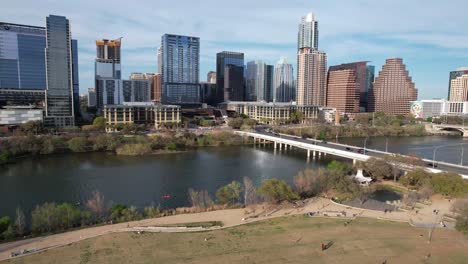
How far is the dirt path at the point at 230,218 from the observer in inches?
703

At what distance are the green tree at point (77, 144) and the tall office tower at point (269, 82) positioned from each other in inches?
4753

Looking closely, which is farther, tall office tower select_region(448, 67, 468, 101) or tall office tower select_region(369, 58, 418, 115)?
tall office tower select_region(448, 67, 468, 101)

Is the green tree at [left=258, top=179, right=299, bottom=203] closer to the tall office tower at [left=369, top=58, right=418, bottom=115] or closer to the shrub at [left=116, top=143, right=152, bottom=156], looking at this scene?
the shrub at [left=116, top=143, right=152, bottom=156]

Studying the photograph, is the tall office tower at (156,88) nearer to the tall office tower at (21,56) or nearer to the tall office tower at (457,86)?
the tall office tower at (21,56)

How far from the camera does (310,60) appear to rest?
113 metres

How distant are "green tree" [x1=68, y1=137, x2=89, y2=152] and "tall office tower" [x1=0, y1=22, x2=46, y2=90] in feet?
145

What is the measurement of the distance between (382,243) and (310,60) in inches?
4016

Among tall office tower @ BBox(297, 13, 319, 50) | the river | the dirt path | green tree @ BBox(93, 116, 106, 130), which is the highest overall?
tall office tower @ BBox(297, 13, 319, 50)

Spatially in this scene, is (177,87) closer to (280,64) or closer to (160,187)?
(280,64)

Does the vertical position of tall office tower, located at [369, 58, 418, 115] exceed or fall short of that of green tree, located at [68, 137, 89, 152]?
it exceeds it

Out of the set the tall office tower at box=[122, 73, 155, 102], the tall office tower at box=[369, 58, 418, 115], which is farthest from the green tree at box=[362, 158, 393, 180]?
the tall office tower at box=[369, 58, 418, 115]

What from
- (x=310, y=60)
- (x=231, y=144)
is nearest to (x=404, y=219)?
(x=231, y=144)

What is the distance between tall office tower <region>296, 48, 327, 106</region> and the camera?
114m

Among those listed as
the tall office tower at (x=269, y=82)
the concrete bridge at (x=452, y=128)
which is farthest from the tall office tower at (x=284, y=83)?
the concrete bridge at (x=452, y=128)
